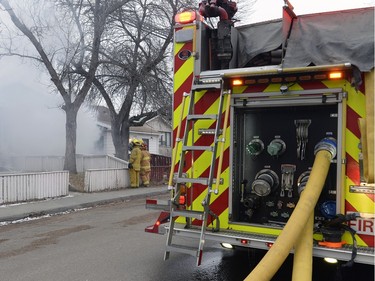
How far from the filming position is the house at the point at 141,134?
3194 cm

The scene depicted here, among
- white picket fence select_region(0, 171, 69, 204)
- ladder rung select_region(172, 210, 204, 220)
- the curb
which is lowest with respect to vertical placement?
the curb

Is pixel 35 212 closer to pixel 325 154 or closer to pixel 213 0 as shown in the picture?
pixel 213 0

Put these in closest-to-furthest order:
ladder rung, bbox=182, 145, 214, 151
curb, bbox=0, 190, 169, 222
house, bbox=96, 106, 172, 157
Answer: ladder rung, bbox=182, 145, 214, 151 < curb, bbox=0, 190, 169, 222 < house, bbox=96, 106, 172, 157

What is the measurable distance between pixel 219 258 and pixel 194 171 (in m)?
1.69

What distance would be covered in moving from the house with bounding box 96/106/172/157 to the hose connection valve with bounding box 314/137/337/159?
22851mm

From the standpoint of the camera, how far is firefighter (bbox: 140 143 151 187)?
15.1 m

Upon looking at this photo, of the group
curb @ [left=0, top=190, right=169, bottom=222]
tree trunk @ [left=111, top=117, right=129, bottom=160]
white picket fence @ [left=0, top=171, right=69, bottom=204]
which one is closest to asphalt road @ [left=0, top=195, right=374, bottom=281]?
curb @ [left=0, top=190, right=169, bottom=222]

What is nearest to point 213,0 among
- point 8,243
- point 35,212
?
point 8,243

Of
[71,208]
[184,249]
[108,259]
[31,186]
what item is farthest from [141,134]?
[184,249]

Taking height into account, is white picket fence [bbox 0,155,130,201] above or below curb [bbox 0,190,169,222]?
above

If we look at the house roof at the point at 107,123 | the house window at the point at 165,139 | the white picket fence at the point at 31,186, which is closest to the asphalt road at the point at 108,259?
the white picket fence at the point at 31,186

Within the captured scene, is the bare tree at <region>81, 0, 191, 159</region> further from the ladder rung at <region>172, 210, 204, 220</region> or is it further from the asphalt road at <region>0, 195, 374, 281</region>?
the ladder rung at <region>172, 210, 204, 220</region>

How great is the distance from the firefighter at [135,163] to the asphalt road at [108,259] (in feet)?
20.7

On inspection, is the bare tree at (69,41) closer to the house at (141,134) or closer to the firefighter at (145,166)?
the firefighter at (145,166)
